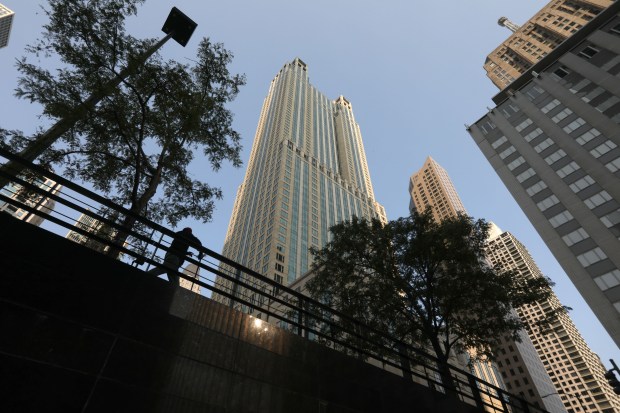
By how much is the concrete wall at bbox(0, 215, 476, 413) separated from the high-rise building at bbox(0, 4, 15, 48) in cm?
21032

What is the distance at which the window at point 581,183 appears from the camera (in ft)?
143

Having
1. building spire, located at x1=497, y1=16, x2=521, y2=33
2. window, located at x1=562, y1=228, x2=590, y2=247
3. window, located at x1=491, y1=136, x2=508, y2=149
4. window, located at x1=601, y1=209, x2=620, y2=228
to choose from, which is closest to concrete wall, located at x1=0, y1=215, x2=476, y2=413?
window, located at x1=601, y1=209, x2=620, y2=228

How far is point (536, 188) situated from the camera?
4962 cm

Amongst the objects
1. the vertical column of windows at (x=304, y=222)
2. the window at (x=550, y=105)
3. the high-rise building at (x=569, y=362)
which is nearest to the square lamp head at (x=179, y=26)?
the window at (x=550, y=105)

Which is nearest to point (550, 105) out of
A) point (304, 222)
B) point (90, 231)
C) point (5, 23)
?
point (304, 222)

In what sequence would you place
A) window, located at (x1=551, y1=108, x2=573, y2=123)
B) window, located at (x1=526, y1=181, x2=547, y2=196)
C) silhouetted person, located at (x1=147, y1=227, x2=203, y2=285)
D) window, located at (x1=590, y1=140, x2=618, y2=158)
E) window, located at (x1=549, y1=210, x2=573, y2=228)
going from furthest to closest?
1. window, located at (x1=551, y1=108, x2=573, y2=123)
2. window, located at (x1=526, y1=181, x2=547, y2=196)
3. window, located at (x1=549, y1=210, x2=573, y2=228)
4. window, located at (x1=590, y1=140, x2=618, y2=158)
5. silhouetted person, located at (x1=147, y1=227, x2=203, y2=285)

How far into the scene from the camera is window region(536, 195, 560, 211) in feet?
152

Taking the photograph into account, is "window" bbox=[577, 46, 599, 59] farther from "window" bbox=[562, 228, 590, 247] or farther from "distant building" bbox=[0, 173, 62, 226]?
"distant building" bbox=[0, 173, 62, 226]

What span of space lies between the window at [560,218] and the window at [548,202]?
1857mm

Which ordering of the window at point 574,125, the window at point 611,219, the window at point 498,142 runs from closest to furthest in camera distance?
the window at point 611,219 → the window at point 574,125 → the window at point 498,142

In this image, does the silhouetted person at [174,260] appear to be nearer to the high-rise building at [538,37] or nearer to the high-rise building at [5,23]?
the high-rise building at [538,37]

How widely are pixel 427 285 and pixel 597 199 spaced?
39102mm

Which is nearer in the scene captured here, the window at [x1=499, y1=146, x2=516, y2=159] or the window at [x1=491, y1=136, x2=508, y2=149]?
→ the window at [x1=499, y1=146, x2=516, y2=159]

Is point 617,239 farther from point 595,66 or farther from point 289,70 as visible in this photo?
point 289,70
